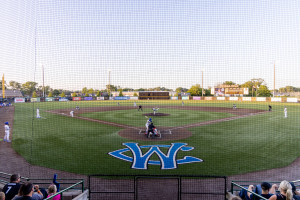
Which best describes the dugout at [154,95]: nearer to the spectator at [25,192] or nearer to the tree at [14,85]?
the tree at [14,85]

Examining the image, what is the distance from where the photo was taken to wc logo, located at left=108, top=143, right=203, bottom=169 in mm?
7402

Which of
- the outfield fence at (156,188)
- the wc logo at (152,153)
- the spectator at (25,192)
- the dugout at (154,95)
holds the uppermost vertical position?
the dugout at (154,95)

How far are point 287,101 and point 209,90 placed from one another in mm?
22847

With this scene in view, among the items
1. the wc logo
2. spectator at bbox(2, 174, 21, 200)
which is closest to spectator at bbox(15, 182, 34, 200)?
spectator at bbox(2, 174, 21, 200)

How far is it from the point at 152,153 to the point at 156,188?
10.2ft

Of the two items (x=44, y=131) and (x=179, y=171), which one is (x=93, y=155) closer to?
(x=179, y=171)

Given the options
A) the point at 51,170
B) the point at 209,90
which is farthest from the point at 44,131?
the point at 209,90

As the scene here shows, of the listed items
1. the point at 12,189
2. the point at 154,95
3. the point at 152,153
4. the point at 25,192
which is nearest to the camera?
the point at 25,192

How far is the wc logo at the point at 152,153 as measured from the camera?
24.3 ft

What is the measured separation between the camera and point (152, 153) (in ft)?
28.3

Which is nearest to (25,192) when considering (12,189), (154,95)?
(12,189)

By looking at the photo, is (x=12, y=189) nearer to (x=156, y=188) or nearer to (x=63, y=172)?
(x=63, y=172)

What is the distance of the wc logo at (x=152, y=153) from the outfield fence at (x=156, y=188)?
1.20m

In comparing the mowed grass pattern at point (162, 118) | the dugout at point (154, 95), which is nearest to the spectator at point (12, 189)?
the mowed grass pattern at point (162, 118)
